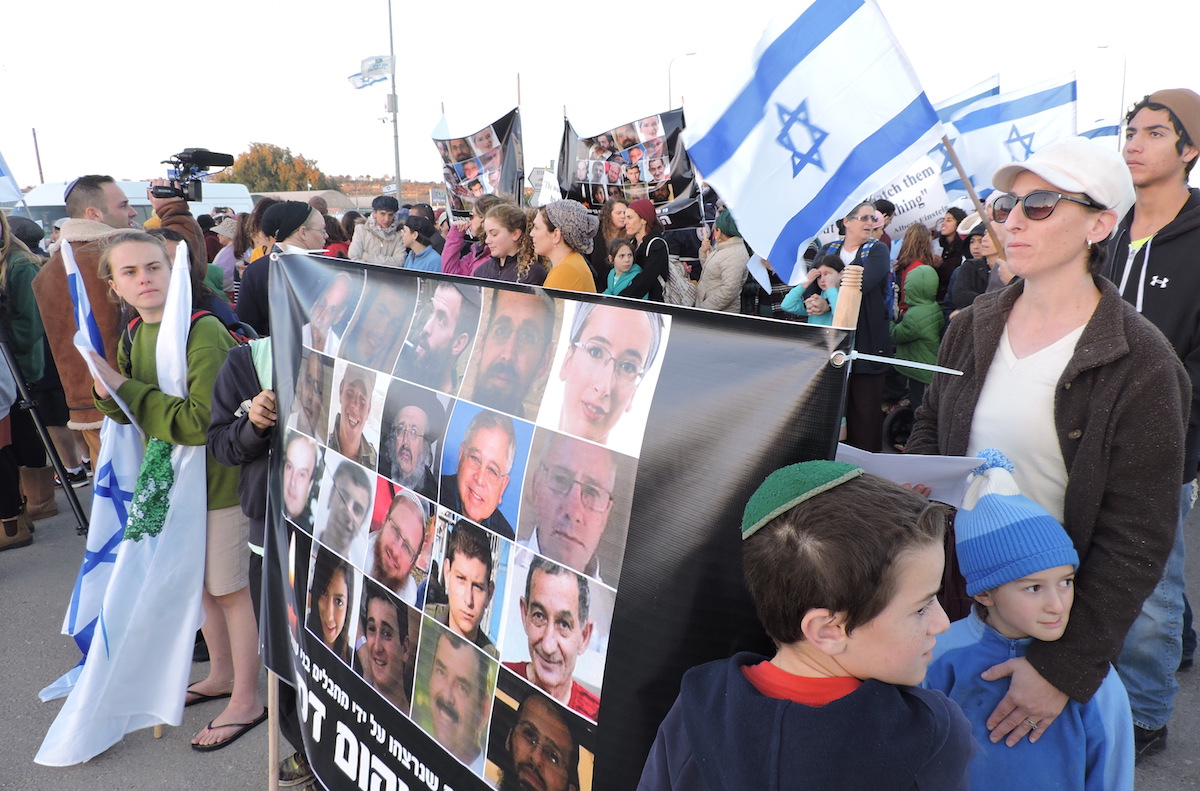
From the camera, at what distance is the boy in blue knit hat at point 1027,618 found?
150 centimetres

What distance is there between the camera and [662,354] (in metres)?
1.34

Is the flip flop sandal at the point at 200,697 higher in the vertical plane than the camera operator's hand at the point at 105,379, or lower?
lower

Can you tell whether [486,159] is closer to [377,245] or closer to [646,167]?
[377,245]

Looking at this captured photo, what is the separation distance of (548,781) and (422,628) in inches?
18.3

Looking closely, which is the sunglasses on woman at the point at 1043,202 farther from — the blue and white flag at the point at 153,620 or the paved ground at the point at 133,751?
the blue and white flag at the point at 153,620

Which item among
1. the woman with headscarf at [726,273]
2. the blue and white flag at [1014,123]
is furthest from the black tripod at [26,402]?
the blue and white flag at [1014,123]

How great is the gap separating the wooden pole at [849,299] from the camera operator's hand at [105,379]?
102 inches

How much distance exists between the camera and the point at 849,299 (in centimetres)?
127

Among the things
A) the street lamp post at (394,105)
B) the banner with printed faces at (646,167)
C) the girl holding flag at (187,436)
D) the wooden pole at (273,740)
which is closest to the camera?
the wooden pole at (273,740)

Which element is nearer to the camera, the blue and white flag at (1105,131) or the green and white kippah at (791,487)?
the green and white kippah at (791,487)

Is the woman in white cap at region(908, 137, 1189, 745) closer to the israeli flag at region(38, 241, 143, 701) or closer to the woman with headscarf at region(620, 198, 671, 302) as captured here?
the israeli flag at region(38, 241, 143, 701)

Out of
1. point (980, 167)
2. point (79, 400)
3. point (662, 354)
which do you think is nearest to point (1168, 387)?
point (662, 354)

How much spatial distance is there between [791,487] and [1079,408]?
2.96 feet

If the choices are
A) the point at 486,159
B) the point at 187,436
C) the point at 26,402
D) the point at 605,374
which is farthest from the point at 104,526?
the point at 486,159
